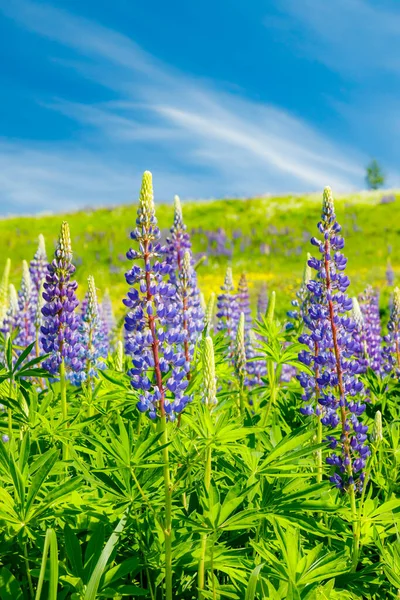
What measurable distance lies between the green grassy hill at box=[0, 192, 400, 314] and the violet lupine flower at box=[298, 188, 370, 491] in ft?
73.3

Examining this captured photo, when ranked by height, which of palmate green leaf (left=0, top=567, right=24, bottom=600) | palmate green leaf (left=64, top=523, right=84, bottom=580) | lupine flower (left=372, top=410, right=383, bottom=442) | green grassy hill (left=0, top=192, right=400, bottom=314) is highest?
green grassy hill (left=0, top=192, right=400, bottom=314)

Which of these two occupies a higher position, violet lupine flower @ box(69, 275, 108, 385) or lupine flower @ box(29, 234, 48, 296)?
lupine flower @ box(29, 234, 48, 296)

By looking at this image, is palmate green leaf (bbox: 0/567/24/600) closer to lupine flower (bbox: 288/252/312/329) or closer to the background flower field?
the background flower field

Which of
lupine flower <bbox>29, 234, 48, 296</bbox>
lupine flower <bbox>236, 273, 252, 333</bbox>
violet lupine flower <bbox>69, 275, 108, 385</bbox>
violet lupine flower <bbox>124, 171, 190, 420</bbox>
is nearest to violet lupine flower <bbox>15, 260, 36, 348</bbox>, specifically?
lupine flower <bbox>29, 234, 48, 296</bbox>

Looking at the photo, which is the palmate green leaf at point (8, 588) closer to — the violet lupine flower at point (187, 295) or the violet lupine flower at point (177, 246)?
the violet lupine flower at point (187, 295)

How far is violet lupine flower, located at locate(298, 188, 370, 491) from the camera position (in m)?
2.76

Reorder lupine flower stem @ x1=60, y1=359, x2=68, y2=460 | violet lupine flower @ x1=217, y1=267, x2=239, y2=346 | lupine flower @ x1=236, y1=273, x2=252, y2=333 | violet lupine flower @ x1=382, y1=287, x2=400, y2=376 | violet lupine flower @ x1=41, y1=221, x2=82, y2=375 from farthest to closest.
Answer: lupine flower @ x1=236, y1=273, x2=252, y2=333 < violet lupine flower @ x1=217, y1=267, x2=239, y2=346 < violet lupine flower @ x1=382, y1=287, x2=400, y2=376 < violet lupine flower @ x1=41, y1=221, x2=82, y2=375 < lupine flower stem @ x1=60, y1=359, x2=68, y2=460

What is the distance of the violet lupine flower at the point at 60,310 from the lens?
290cm

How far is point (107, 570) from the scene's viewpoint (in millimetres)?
2051

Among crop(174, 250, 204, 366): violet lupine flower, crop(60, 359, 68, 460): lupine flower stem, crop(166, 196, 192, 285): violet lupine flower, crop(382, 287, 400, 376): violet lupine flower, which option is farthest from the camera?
crop(382, 287, 400, 376): violet lupine flower

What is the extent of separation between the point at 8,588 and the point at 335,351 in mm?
1758

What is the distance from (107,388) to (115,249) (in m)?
32.2

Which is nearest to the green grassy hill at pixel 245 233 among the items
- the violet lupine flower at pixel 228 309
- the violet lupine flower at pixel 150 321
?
the violet lupine flower at pixel 228 309

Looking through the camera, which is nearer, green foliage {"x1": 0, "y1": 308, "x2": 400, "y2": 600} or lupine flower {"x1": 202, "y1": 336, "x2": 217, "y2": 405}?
green foliage {"x1": 0, "y1": 308, "x2": 400, "y2": 600}
